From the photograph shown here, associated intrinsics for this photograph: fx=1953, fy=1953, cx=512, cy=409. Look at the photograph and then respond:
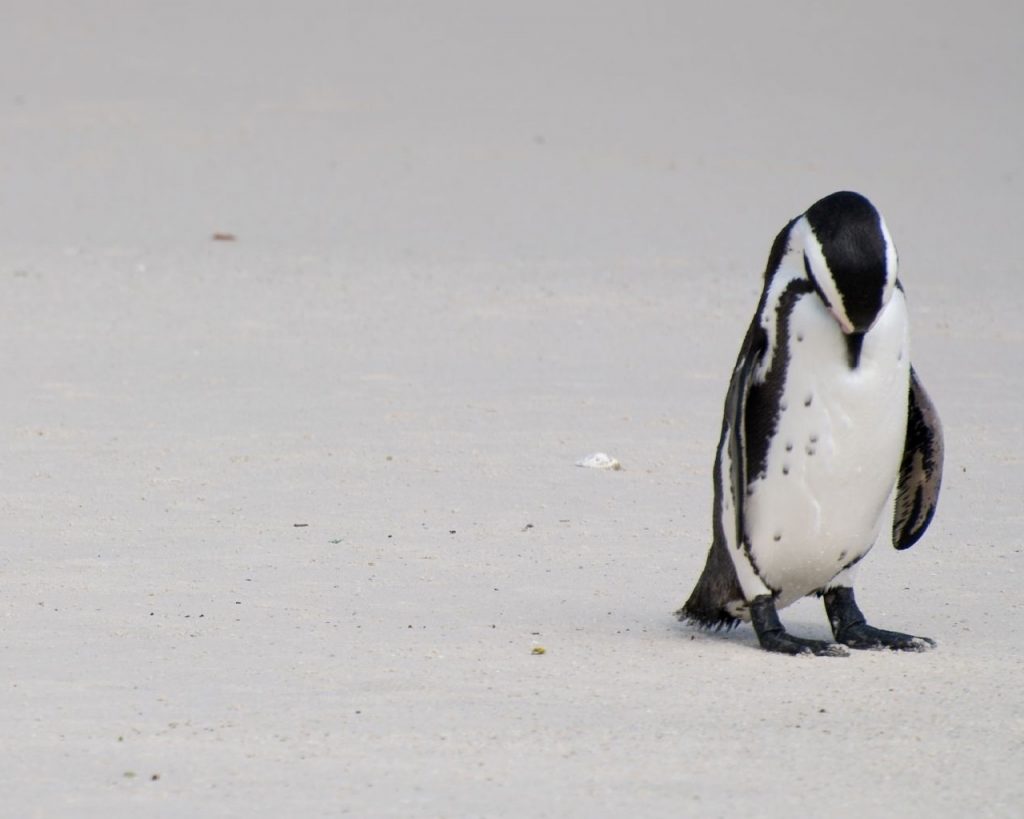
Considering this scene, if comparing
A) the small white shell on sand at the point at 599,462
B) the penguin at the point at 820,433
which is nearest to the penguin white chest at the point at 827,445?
the penguin at the point at 820,433

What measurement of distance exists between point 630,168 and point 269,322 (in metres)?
6.76

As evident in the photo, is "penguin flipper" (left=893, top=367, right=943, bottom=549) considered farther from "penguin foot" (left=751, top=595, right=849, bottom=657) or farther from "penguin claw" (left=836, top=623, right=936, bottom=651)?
"penguin foot" (left=751, top=595, right=849, bottom=657)

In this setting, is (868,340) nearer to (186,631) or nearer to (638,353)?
(186,631)

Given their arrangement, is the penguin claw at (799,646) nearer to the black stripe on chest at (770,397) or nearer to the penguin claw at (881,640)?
the penguin claw at (881,640)

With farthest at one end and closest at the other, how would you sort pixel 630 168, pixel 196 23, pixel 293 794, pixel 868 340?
pixel 196 23
pixel 630 168
pixel 868 340
pixel 293 794

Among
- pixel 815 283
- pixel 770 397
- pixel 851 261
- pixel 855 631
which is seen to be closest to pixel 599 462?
pixel 855 631

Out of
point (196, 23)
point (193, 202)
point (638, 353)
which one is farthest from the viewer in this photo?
point (196, 23)

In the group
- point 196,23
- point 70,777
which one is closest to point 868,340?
point 70,777

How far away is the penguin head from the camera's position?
429cm

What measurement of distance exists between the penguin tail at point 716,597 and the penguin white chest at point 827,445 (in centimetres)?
10

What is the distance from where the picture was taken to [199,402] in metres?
8.20

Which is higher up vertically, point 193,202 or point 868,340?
point 868,340

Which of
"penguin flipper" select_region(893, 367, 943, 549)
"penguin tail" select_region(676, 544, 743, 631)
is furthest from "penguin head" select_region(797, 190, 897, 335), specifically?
"penguin tail" select_region(676, 544, 743, 631)

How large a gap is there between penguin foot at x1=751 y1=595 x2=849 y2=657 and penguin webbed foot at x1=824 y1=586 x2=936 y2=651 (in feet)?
0.28
